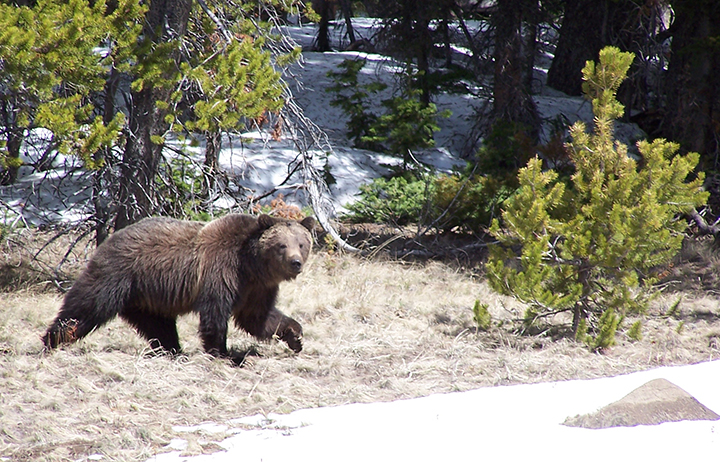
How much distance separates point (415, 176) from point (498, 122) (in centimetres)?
221

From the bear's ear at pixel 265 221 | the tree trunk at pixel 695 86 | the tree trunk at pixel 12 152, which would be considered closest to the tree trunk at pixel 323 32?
the tree trunk at pixel 695 86

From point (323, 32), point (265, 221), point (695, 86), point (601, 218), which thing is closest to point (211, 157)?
point (265, 221)

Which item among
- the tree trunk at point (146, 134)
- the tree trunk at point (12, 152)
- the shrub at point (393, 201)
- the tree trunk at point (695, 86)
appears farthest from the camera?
the shrub at point (393, 201)

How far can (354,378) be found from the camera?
6.34 m

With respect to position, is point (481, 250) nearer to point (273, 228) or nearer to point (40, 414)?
point (273, 228)

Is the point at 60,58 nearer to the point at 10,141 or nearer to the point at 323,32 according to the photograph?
the point at 10,141

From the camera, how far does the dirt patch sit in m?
5.12

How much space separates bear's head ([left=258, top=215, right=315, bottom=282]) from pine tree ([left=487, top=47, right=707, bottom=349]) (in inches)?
79.3

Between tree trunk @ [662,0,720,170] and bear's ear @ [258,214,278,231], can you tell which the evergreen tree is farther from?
tree trunk @ [662,0,720,170]

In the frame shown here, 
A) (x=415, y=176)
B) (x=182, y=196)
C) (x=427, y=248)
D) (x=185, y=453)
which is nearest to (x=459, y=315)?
(x=427, y=248)

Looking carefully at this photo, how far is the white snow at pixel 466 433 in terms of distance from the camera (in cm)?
459

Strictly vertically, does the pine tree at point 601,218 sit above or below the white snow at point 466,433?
above

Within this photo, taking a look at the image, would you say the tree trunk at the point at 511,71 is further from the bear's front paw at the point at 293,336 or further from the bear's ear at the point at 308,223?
the bear's front paw at the point at 293,336

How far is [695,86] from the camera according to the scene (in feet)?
37.1
